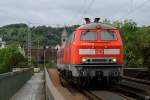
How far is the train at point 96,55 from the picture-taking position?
2133cm

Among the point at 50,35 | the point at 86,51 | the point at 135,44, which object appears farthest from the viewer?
the point at 50,35

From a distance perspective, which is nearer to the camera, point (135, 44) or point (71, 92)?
point (71, 92)

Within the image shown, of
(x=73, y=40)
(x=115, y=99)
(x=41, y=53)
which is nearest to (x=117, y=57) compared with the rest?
(x=73, y=40)

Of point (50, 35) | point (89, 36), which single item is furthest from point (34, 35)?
point (89, 36)

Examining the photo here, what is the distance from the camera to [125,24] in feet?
289

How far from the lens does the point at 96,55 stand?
21594 millimetres

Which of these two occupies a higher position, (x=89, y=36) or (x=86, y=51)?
(x=89, y=36)

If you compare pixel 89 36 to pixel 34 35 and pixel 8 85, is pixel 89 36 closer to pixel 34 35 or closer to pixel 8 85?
pixel 8 85

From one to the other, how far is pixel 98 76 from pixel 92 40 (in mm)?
1934

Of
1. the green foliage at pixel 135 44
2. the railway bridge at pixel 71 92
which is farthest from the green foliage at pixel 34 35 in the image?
the railway bridge at pixel 71 92

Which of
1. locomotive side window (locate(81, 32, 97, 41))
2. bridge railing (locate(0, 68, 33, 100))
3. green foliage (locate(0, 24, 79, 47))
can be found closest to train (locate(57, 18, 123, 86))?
locomotive side window (locate(81, 32, 97, 41))

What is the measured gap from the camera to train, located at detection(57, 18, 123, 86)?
21.3 metres

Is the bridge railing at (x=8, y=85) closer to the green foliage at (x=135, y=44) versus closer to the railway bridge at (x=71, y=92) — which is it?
the railway bridge at (x=71, y=92)

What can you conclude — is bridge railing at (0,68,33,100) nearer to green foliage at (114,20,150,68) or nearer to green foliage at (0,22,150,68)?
green foliage at (114,20,150,68)
